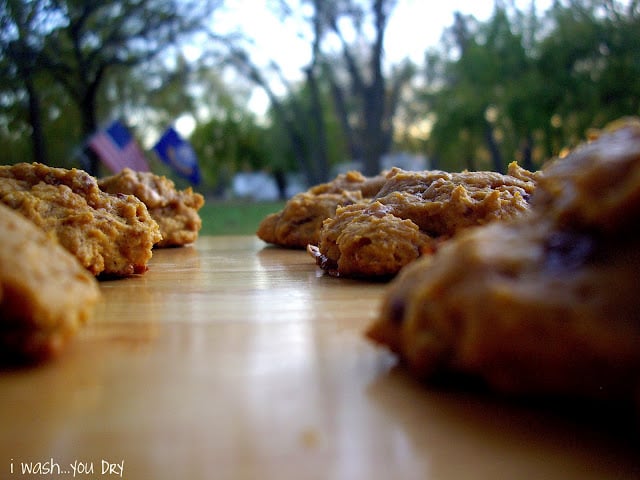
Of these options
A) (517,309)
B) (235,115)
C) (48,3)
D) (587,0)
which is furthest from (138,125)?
(517,309)

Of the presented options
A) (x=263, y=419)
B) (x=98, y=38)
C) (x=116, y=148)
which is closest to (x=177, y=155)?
Result: (x=116, y=148)

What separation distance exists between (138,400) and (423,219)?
1240mm

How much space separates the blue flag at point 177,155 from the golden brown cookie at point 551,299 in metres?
7.79

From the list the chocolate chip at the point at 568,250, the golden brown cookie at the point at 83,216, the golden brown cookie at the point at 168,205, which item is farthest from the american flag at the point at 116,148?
the chocolate chip at the point at 568,250

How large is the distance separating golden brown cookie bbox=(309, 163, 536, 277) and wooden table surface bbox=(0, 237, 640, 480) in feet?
2.06

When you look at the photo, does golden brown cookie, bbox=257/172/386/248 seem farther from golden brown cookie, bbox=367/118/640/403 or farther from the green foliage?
the green foliage

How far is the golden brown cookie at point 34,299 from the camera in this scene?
→ 787 mm

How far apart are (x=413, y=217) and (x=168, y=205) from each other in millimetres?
1612

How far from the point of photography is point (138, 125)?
440 inches

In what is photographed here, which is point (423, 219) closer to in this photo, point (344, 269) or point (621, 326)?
point (344, 269)

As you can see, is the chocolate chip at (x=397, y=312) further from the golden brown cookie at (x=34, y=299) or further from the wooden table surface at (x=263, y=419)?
the golden brown cookie at (x=34, y=299)

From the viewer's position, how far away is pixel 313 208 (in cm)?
282

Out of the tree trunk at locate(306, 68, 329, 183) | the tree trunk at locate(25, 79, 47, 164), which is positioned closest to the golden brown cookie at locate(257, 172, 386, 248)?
the tree trunk at locate(25, 79, 47, 164)

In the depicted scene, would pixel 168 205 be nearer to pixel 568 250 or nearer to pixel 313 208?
pixel 313 208
